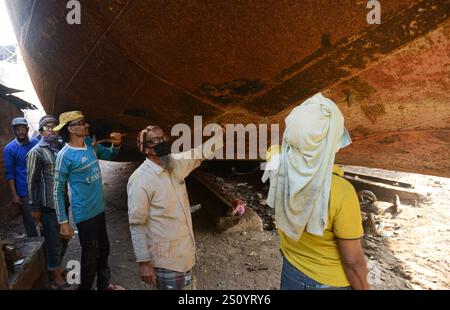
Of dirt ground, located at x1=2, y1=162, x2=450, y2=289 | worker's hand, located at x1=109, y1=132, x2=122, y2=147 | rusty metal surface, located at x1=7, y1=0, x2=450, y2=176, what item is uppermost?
rusty metal surface, located at x1=7, y1=0, x2=450, y2=176

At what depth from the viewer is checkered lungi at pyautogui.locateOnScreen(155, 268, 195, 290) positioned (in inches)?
69.6

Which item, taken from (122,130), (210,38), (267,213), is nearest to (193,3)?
(210,38)

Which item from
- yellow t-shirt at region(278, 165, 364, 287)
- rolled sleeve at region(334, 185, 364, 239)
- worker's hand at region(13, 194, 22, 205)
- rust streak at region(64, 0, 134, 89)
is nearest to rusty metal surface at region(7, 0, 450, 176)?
rust streak at region(64, 0, 134, 89)

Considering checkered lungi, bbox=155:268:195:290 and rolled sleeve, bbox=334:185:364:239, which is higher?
rolled sleeve, bbox=334:185:364:239

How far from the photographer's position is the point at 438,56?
1.60 metres

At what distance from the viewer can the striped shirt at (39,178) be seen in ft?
8.37

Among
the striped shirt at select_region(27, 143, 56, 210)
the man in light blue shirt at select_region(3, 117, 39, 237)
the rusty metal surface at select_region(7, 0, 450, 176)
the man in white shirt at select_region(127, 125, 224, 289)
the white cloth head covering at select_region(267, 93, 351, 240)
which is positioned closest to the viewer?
the white cloth head covering at select_region(267, 93, 351, 240)

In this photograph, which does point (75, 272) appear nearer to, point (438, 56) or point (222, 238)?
point (222, 238)

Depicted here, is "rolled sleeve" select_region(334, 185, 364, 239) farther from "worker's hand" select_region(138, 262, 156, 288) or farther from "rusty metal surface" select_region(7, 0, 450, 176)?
"worker's hand" select_region(138, 262, 156, 288)

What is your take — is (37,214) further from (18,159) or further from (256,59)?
(256,59)

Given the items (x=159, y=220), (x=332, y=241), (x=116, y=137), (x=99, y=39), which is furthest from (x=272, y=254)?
(x=99, y=39)

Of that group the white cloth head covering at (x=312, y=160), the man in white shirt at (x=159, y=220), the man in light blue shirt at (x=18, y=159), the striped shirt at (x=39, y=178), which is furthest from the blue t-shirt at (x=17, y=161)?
the white cloth head covering at (x=312, y=160)

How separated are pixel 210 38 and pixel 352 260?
129 cm

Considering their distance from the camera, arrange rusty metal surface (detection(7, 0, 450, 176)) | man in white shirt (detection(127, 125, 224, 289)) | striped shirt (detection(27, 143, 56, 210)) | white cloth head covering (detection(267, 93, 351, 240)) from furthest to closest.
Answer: striped shirt (detection(27, 143, 56, 210))
man in white shirt (detection(127, 125, 224, 289))
rusty metal surface (detection(7, 0, 450, 176))
white cloth head covering (detection(267, 93, 351, 240))
